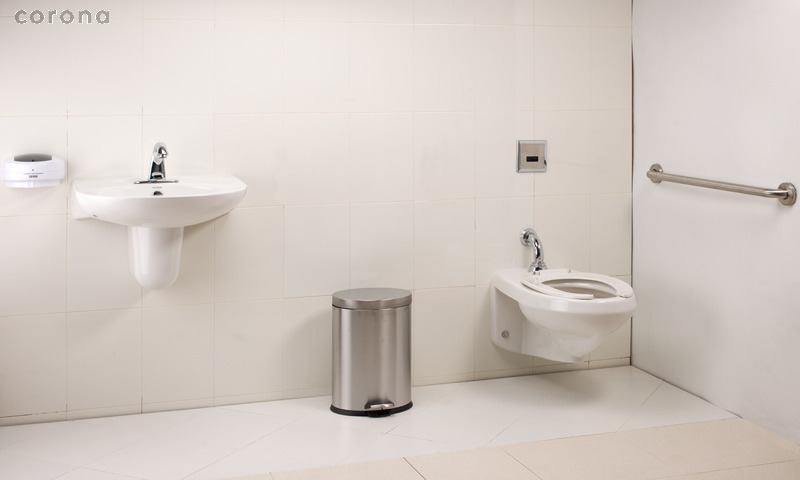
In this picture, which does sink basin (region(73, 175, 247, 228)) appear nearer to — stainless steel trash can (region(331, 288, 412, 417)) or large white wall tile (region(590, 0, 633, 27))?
stainless steel trash can (region(331, 288, 412, 417))

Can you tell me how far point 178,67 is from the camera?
8.61 feet

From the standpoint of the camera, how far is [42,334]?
2.56 m

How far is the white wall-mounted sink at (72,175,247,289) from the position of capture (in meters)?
2.16

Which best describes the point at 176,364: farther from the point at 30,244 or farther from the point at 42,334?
the point at 30,244

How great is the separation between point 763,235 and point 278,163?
169 cm

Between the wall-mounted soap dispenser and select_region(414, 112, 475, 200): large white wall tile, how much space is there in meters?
1.28

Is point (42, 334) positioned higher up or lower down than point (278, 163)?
lower down

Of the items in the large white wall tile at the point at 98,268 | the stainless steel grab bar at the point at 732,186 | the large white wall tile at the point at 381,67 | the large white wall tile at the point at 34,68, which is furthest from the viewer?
the large white wall tile at the point at 381,67

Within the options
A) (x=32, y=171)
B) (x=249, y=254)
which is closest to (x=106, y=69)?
(x=32, y=171)

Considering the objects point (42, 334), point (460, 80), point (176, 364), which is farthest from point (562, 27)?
point (42, 334)

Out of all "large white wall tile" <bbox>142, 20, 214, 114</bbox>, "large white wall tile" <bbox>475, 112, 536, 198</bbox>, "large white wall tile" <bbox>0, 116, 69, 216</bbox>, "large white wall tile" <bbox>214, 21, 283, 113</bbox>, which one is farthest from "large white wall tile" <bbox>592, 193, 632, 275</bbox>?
"large white wall tile" <bbox>0, 116, 69, 216</bbox>

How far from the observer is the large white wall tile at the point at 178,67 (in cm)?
260

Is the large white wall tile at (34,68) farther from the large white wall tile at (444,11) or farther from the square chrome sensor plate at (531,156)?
the square chrome sensor plate at (531,156)

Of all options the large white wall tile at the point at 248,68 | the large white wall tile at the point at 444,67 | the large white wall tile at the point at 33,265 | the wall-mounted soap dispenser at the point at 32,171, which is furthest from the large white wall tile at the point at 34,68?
the large white wall tile at the point at 444,67
